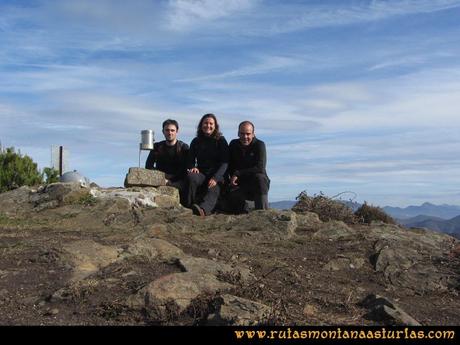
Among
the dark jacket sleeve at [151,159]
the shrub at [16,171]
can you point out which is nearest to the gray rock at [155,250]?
the dark jacket sleeve at [151,159]

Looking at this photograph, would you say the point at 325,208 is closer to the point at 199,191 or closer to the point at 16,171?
the point at 199,191

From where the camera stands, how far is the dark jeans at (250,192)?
910cm

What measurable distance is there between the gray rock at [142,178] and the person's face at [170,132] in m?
0.72

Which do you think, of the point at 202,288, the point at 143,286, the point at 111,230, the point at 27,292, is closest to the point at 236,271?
the point at 202,288

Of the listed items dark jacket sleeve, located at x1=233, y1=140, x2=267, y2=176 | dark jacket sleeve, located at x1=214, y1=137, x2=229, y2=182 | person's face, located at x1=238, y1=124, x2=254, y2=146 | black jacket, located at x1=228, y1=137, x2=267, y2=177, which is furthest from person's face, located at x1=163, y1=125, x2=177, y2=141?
dark jacket sleeve, located at x1=233, y1=140, x2=267, y2=176

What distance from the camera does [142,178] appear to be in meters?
9.97

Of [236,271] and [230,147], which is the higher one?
[230,147]

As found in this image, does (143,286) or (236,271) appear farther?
(236,271)

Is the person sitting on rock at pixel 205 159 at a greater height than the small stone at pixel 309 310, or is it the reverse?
the person sitting on rock at pixel 205 159

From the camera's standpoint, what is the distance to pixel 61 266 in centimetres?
545

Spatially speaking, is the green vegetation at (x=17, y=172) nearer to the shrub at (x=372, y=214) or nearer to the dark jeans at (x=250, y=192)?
the dark jeans at (x=250, y=192)

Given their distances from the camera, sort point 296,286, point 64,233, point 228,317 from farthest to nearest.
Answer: point 64,233
point 296,286
point 228,317

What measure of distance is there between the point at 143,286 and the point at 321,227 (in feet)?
12.0

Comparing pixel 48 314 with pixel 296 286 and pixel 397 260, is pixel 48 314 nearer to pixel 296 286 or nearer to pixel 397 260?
pixel 296 286
